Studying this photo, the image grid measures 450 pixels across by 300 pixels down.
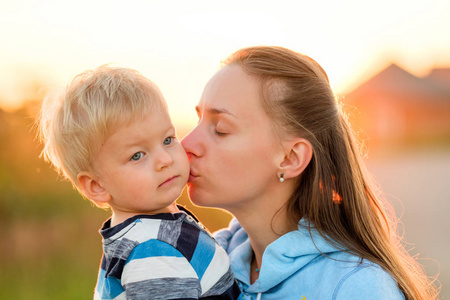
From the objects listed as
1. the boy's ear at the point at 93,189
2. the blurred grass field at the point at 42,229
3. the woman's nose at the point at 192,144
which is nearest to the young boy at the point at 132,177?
the boy's ear at the point at 93,189

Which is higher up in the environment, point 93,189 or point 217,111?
point 217,111

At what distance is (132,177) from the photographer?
87.1 inches

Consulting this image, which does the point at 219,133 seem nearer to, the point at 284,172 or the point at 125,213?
the point at 284,172

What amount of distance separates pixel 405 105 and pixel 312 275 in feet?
70.4

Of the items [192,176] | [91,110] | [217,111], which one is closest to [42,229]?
[192,176]

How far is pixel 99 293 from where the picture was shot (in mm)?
2303

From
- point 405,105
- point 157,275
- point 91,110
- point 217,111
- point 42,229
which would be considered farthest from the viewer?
point 405,105

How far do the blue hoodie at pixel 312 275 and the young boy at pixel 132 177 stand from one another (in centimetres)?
19

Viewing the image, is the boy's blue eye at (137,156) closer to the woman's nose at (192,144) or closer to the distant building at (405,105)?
the woman's nose at (192,144)

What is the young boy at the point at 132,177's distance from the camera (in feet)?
6.84

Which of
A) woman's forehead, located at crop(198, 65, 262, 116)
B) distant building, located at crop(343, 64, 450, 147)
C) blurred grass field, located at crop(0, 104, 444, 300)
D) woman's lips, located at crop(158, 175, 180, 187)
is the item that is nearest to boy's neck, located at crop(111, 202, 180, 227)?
woman's lips, located at crop(158, 175, 180, 187)

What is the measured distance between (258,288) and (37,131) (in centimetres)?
124

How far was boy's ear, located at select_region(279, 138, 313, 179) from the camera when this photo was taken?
2.54m

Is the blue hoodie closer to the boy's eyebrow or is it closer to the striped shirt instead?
the striped shirt
